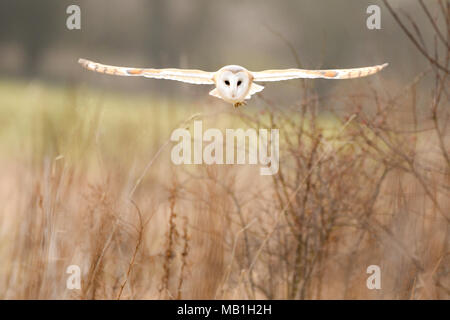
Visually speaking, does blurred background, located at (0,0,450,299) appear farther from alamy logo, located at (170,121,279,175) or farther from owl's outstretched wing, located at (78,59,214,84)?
owl's outstretched wing, located at (78,59,214,84)

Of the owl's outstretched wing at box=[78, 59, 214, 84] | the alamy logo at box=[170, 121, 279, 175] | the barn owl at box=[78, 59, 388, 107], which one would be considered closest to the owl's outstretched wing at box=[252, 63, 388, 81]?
the barn owl at box=[78, 59, 388, 107]

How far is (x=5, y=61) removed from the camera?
18.4ft

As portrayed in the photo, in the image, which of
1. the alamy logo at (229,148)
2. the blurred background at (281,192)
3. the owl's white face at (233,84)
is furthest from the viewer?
the alamy logo at (229,148)

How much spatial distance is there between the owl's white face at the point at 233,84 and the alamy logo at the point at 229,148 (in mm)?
618

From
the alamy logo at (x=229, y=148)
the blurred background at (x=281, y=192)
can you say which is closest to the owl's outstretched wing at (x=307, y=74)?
the blurred background at (x=281, y=192)

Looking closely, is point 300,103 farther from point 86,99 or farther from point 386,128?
point 86,99

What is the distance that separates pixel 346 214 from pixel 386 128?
14.6 inches

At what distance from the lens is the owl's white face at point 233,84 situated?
1.13 meters

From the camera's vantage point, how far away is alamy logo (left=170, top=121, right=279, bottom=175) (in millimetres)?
1853

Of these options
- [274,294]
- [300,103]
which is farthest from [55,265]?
[300,103]

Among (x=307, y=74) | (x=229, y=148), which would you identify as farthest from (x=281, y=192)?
(x=307, y=74)

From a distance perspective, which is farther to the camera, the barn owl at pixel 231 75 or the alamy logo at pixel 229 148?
the alamy logo at pixel 229 148

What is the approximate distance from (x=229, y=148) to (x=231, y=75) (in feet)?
3.10

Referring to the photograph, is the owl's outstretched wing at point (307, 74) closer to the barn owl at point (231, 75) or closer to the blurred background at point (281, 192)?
the barn owl at point (231, 75)
